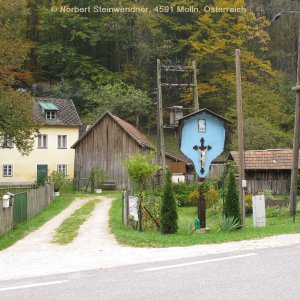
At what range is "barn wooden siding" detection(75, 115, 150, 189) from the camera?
147 feet

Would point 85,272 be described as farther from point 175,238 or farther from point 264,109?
point 264,109

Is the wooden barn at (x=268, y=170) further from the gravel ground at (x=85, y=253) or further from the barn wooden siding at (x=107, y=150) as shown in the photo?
the gravel ground at (x=85, y=253)

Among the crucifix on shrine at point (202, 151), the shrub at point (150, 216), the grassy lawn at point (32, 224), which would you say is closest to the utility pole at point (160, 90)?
the grassy lawn at point (32, 224)

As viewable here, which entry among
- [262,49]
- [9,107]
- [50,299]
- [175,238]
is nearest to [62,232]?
[175,238]

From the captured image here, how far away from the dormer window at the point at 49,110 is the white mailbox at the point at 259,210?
37.0 m

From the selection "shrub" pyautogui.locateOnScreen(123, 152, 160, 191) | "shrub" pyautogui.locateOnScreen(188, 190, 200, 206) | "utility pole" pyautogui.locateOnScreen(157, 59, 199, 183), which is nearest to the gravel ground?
"shrub" pyautogui.locateOnScreen(188, 190, 200, 206)

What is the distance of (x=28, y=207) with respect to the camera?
76.7ft

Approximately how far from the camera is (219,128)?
59.8 feet

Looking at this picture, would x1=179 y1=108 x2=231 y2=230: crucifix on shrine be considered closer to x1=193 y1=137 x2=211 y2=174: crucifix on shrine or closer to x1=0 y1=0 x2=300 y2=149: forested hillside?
x1=193 y1=137 x2=211 y2=174: crucifix on shrine

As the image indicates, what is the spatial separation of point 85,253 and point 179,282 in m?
5.04

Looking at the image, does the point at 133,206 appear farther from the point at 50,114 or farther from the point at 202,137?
the point at 50,114

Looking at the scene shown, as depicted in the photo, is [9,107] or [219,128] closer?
[219,128]

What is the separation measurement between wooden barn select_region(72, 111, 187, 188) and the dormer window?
795cm

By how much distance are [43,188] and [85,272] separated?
63.7ft
